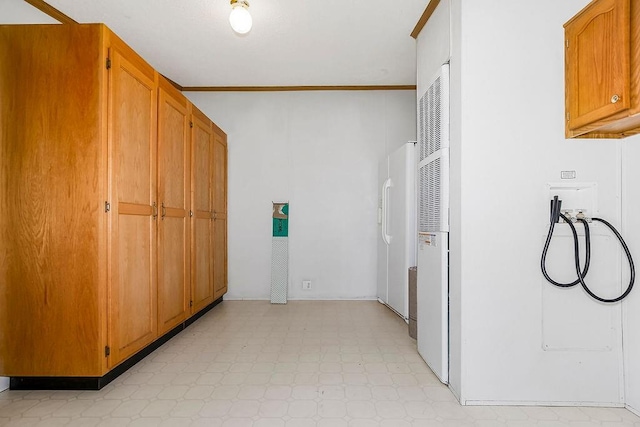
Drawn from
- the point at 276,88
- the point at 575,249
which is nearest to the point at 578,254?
the point at 575,249

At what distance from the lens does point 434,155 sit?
252cm

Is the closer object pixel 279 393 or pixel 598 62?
pixel 598 62

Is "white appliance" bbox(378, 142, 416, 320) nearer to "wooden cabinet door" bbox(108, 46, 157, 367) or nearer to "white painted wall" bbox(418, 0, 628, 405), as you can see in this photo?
"white painted wall" bbox(418, 0, 628, 405)

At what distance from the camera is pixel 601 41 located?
159 cm

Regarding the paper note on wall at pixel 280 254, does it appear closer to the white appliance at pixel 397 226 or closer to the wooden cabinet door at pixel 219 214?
the wooden cabinet door at pixel 219 214

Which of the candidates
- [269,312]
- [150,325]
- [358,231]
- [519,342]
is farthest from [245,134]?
→ [519,342]

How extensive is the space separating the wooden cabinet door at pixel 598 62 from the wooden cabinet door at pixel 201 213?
3.13m

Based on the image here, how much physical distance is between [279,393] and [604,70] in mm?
2393

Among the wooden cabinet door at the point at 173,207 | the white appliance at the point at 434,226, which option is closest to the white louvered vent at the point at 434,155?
the white appliance at the point at 434,226

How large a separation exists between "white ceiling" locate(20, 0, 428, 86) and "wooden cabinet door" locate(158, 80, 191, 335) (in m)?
Result: 0.63

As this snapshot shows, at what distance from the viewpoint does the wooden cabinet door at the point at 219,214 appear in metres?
4.34

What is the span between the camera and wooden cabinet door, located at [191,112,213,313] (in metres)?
3.68

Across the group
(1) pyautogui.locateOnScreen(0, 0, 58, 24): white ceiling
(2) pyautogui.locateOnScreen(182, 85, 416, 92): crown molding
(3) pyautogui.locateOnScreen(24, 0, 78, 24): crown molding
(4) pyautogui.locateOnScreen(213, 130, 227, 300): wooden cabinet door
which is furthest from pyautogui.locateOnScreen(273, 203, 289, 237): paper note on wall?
(1) pyautogui.locateOnScreen(0, 0, 58, 24): white ceiling

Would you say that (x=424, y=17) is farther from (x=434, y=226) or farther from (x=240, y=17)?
(x=434, y=226)
